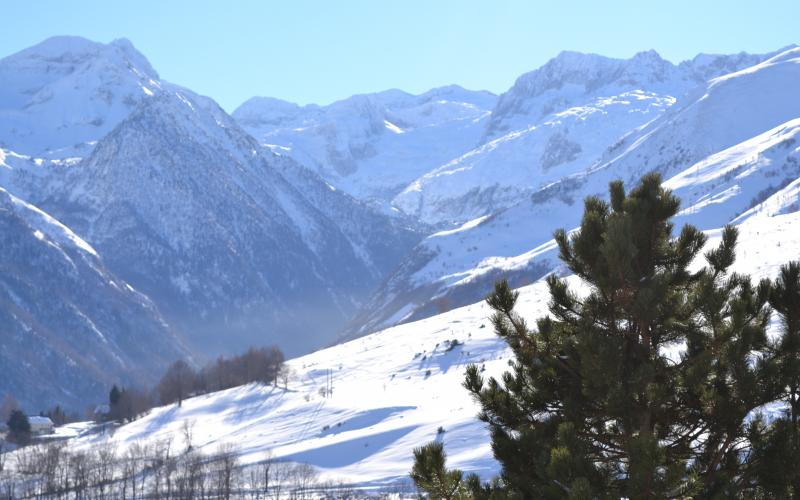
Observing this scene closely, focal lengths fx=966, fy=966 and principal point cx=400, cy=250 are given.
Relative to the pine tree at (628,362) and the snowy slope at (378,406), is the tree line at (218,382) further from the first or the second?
the pine tree at (628,362)

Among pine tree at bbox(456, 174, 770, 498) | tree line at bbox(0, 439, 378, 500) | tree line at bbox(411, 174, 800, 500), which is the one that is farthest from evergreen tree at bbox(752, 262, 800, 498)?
tree line at bbox(0, 439, 378, 500)

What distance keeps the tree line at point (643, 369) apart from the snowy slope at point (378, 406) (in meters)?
63.0

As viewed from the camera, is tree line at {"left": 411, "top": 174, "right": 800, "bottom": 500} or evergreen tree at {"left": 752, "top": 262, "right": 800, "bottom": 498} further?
evergreen tree at {"left": 752, "top": 262, "right": 800, "bottom": 498}

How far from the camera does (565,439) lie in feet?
47.2

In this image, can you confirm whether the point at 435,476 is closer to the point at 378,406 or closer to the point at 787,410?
the point at 787,410

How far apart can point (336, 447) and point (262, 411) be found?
39126 millimetres

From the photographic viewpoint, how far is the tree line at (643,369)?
15.3m

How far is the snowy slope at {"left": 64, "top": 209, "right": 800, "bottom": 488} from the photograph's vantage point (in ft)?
327

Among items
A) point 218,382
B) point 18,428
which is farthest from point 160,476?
point 218,382

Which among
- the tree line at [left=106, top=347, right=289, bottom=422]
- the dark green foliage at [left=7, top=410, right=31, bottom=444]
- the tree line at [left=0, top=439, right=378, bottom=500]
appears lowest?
the tree line at [left=0, top=439, right=378, bottom=500]

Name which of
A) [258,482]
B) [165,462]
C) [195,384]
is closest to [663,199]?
[258,482]

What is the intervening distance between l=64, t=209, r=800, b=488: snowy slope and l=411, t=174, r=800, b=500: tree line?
63.0 metres

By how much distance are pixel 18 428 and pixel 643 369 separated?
6775 inches

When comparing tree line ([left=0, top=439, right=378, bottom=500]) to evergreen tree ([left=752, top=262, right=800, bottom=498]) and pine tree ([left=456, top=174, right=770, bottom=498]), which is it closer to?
pine tree ([left=456, top=174, right=770, bottom=498])
